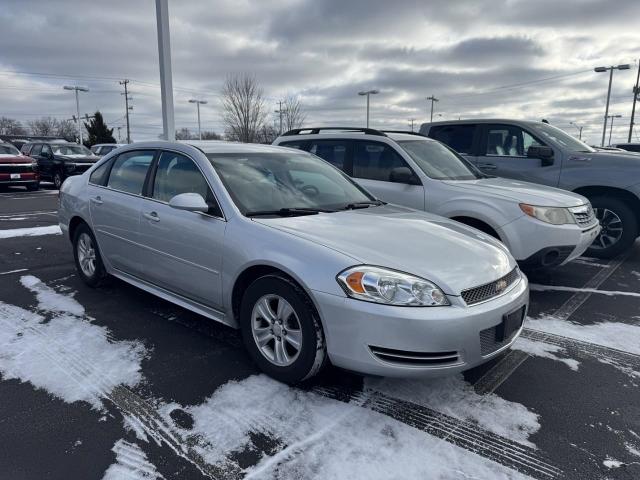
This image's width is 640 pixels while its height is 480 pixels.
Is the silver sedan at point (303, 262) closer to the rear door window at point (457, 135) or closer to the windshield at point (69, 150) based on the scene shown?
the rear door window at point (457, 135)

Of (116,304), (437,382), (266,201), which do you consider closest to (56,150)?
(116,304)

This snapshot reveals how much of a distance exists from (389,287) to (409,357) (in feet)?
1.32

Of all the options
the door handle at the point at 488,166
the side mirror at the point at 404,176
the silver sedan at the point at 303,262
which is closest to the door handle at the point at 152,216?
the silver sedan at the point at 303,262

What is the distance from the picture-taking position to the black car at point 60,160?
1639 cm

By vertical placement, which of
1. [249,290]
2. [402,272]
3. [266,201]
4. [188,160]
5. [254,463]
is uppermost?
[188,160]

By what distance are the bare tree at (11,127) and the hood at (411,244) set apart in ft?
321

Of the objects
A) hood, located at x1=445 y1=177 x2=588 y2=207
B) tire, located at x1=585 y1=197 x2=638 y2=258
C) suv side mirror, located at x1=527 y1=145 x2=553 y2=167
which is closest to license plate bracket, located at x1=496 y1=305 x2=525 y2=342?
hood, located at x1=445 y1=177 x2=588 y2=207

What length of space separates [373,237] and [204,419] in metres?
1.50

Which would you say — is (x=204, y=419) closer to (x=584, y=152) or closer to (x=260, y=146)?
(x=260, y=146)

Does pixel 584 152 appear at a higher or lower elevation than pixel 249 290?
higher

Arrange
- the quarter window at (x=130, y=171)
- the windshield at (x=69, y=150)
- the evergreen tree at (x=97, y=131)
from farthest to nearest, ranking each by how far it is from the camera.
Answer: the evergreen tree at (x=97, y=131), the windshield at (x=69, y=150), the quarter window at (x=130, y=171)

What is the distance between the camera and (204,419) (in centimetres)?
267

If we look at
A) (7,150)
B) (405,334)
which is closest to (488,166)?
(405,334)

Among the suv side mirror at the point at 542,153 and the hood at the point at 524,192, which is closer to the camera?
the hood at the point at 524,192
